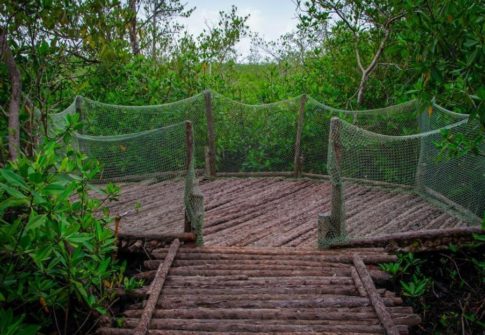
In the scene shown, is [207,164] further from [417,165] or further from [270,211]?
[417,165]

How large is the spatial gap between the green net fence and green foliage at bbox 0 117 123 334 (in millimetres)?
1189

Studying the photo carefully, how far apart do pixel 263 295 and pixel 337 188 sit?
3.90 feet

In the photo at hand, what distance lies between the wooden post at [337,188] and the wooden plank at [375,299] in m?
0.31

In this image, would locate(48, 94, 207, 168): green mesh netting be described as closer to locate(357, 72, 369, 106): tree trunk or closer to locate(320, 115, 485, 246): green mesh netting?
locate(357, 72, 369, 106): tree trunk

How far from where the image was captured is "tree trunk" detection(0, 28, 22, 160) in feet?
11.5

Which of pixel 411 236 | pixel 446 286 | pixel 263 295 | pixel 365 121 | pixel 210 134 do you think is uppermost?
pixel 365 121

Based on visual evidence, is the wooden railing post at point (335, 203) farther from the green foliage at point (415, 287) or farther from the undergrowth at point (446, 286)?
the green foliage at point (415, 287)

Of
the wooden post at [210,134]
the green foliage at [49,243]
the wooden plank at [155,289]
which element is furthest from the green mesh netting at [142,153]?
the green foliage at [49,243]

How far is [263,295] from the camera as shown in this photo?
13.1 ft

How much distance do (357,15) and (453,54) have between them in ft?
15.4

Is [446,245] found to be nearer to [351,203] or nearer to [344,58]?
[351,203]

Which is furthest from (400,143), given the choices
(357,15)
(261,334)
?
(261,334)

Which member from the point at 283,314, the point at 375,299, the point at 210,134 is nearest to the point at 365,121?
the point at 210,134

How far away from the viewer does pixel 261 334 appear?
3.50 meters
